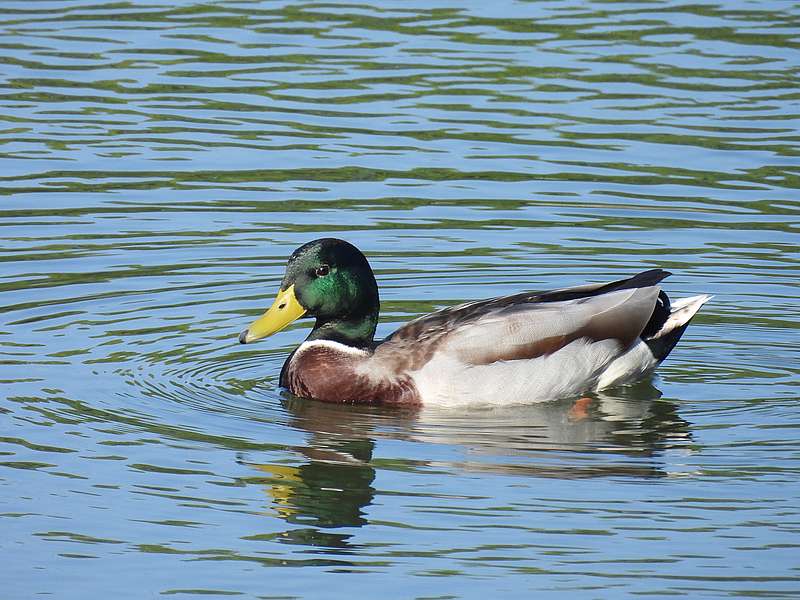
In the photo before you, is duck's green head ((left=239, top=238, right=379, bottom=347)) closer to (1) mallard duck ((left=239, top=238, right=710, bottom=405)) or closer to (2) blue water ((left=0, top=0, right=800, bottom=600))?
(1) mallard duck ((left=239, top=238, right=710, bottom=405))

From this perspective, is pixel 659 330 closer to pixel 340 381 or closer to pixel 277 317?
pixel 340 381

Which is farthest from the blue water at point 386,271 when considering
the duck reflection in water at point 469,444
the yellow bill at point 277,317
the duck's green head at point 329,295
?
the duck's green head at point 329,295

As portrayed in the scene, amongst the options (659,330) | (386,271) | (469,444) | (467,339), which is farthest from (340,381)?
(386,271)

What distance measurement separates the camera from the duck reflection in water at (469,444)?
367 inches

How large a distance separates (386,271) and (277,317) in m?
2.44

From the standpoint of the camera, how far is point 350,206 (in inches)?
596

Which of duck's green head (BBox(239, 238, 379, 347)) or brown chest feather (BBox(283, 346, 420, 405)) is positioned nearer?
brown chest feather (BBox(283, 346, 420, 405))

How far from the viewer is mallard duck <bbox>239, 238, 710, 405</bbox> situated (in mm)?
11102

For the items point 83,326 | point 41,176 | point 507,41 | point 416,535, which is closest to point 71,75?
point 41,176

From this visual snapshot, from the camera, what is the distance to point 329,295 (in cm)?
1151

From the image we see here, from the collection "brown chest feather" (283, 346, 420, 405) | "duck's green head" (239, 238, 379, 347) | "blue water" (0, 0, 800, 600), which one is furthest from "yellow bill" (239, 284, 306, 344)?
"blue water" (0, 0, 800, 600)

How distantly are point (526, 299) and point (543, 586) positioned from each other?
3.56 metres

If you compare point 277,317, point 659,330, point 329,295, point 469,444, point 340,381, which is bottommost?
point 469,444

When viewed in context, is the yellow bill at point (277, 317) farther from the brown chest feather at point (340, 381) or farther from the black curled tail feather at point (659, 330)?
the black curled tail feather at point (659, 330)
